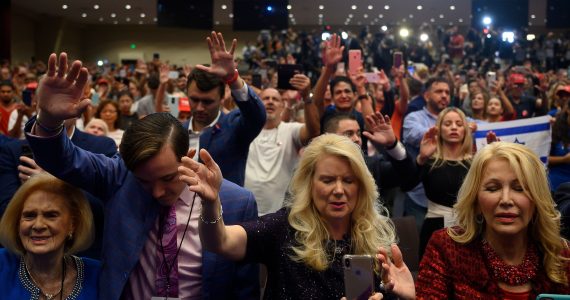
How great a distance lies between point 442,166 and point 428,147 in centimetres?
15

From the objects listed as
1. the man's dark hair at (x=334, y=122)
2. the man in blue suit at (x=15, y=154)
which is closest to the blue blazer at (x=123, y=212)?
the man in blue suit at (x=15, y=154)

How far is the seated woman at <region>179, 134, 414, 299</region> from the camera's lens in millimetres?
1950

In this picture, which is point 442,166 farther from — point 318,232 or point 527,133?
point 318,232

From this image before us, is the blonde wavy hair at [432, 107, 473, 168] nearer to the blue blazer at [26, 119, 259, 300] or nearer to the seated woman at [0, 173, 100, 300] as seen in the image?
the blue blazer at [26, 119, 259, 300]

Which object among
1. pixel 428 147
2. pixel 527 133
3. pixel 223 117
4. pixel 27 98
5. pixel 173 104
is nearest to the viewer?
pixel 223 117

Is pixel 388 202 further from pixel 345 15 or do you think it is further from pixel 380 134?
pixel 345 15

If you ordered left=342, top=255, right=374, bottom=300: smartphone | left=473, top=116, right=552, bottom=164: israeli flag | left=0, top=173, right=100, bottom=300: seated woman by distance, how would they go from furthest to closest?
left=473, top=116, right=552, bottom=164: israeli flag
left=0, top=173, right=100, bottom=300: seated woman
left=342, top=255, right=374, bottom=300: smartphone

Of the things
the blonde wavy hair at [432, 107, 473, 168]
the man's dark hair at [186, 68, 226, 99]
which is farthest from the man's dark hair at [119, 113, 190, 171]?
the blonde wavy hair at [432, 107, 473, 168]

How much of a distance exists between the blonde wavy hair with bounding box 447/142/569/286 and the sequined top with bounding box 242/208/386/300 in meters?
0.38

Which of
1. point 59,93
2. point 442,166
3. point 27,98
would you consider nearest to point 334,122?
point 442,166

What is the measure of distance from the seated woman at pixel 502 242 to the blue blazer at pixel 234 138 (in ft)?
3.69

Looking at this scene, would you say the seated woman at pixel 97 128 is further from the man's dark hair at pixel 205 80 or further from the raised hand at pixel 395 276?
the raised hand at pixel 395 276

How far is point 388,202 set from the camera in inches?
190

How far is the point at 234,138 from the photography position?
124 inches
